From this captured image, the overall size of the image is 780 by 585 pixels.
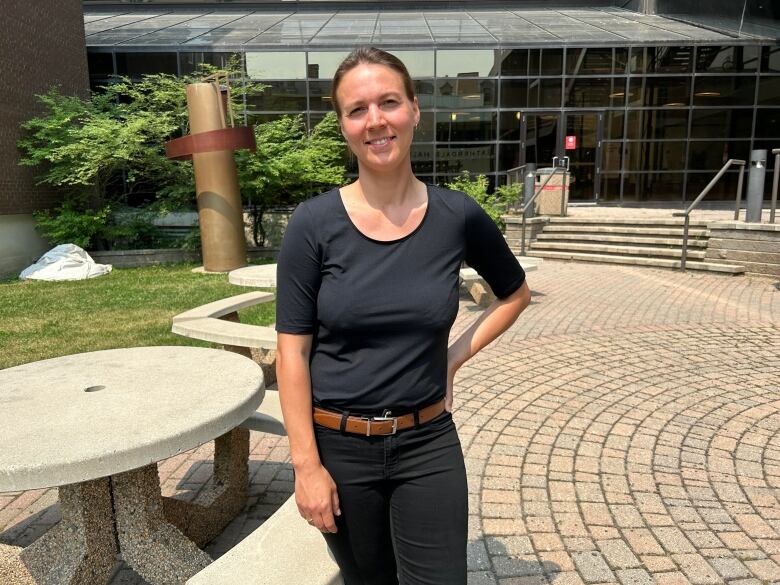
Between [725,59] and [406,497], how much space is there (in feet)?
72.3

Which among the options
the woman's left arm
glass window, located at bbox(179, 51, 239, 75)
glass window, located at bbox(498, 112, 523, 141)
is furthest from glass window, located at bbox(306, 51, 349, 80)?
the woman's left arm

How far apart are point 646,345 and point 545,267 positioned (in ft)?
19.8

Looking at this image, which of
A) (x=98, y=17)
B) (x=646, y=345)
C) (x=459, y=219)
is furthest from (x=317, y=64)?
(x=459, y=219)

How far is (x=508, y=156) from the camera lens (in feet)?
63.9

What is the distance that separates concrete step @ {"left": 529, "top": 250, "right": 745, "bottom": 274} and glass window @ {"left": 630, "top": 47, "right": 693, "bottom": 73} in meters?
9.60

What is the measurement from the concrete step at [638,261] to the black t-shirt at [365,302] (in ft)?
36.3

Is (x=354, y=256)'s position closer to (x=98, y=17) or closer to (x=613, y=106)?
(x=613, y=106)

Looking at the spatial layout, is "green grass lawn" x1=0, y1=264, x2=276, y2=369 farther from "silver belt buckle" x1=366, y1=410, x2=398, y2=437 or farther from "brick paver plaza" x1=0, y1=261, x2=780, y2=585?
"silver belt buckle" x1=366, y1=410, x2=398, y2=437

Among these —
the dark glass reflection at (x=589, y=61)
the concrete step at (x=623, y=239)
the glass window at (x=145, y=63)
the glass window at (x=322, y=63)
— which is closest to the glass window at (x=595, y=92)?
the dark glass reflection at (x=589, y=61)

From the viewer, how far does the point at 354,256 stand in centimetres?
147

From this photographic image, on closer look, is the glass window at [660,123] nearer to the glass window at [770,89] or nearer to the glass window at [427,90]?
the glass window at [770,89]

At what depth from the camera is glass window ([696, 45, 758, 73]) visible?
61.5ft

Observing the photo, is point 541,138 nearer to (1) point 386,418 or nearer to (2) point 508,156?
(2) point 508,156

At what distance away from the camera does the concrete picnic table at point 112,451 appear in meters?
2.03
